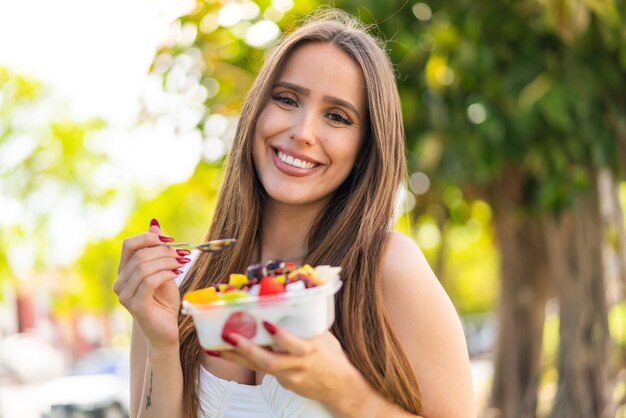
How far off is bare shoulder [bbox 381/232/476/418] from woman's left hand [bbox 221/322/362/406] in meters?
0.17

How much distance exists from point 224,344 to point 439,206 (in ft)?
20.1

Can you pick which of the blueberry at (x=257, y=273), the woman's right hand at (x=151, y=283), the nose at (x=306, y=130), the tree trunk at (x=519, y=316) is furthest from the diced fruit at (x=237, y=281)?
the tree trunk at (x=519, y=316)

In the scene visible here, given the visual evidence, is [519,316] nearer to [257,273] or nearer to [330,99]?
[330,99]

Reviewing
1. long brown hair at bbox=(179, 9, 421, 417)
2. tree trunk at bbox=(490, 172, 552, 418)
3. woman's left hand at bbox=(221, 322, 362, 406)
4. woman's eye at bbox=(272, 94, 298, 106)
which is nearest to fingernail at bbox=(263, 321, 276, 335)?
woman's left hand at bbox=(221, 322, 362, 406)

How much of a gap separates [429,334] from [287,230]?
456mm

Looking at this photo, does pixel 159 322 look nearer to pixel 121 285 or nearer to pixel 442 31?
pixel 121 285

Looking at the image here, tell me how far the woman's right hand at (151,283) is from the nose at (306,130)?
33cm

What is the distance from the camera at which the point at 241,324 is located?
151 cm

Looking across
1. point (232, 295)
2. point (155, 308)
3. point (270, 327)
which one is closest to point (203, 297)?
point (232, 295)

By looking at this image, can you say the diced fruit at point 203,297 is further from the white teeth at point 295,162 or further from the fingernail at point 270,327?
the white teeth at point 295,162

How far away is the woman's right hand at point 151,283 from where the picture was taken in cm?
174

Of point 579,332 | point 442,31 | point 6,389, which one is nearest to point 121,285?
point 442,31

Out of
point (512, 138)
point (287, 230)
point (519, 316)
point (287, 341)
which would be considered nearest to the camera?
point (287, 341)

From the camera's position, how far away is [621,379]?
7.50 m
